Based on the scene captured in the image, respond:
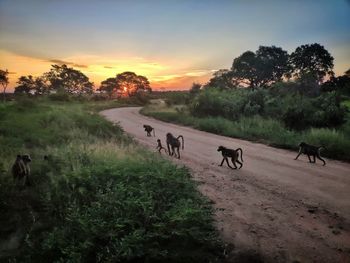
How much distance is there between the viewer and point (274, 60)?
23.8 feet

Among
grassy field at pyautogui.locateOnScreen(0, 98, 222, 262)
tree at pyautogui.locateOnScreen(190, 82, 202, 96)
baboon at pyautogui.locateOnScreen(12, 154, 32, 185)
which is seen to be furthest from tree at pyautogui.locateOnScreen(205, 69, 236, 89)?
tree at pyautogui.locateOnScreen(190, 82, 202, 96)

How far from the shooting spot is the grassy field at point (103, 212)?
5.38 metres

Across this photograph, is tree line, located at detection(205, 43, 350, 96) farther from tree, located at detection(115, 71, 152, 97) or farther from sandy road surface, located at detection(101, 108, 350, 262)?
tree, located at detection(115, 71, 152, 97)

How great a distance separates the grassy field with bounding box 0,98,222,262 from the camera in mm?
5379

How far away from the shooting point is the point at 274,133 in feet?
55.7

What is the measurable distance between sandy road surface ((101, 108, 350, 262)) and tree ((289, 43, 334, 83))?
266 cm

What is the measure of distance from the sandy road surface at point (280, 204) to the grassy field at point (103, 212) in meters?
0.67

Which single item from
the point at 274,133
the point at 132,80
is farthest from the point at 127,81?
the point at 274,133

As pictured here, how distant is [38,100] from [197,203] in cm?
1804

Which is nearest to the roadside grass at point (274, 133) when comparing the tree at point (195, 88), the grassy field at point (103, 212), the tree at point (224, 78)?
the tree at point (224, 78)

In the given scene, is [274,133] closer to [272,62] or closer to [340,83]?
[272,62]

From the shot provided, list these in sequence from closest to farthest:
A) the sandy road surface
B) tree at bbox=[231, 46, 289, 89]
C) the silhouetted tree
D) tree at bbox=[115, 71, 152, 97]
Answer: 1. the silhouetted tree
2. the sandy road surface
3. tree at bbox=[231, 46, 289, 89]
4. tree at bbox=[115, 71, 152, 97]

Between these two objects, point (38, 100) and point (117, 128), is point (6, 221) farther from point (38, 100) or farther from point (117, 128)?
point (38, 100)

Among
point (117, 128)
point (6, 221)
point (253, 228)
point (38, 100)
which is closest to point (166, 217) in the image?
point (253, 228)
